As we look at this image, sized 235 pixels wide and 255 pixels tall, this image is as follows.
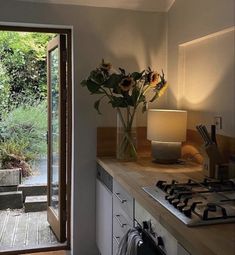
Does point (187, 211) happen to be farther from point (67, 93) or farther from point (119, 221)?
point (67, 93)

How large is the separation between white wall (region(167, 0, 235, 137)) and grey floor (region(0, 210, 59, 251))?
1847 mm

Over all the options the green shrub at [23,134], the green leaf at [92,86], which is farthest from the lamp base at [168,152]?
the green shrub at [23,134]

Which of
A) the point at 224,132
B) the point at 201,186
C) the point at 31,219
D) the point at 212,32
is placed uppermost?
the point at 212,32

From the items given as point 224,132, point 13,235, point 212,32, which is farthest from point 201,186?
point 13,235

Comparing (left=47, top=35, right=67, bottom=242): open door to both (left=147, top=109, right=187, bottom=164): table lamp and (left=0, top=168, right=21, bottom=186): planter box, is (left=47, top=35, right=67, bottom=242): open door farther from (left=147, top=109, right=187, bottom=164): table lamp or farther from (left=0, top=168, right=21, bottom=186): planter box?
(left=0, top=168, right=21, bottom=186): planter box

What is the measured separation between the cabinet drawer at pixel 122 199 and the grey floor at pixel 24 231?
1.31 metres

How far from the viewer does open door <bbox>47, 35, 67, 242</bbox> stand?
3.05 metres

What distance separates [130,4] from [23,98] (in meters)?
2.93

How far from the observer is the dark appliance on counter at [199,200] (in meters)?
1.31

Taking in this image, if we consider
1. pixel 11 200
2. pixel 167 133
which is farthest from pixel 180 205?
pixel 11 200

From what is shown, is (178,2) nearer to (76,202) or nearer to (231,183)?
(231,183)

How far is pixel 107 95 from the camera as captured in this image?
265 centimetres

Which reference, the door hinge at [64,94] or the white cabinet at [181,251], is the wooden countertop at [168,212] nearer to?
the white cabinet at [181,251]

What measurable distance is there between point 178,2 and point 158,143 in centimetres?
110
